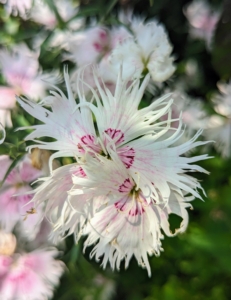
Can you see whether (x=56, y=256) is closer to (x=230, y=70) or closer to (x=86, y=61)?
(x=86, y=61)

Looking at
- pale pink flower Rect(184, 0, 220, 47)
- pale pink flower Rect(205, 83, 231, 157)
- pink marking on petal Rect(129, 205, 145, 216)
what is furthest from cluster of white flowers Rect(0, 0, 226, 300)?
pale pink flower Rect(184, 0, 220, 47)

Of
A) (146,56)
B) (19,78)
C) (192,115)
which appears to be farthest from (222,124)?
(19,78)

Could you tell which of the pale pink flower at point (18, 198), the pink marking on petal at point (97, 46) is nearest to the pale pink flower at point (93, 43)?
the pink marking on petal at point (97, 46)

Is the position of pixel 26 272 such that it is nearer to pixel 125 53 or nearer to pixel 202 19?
pixel 125 53

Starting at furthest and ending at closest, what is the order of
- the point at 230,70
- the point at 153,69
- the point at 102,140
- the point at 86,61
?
the point at 230,70
the point at 86,61
the point at 153,69
the point at 102,140

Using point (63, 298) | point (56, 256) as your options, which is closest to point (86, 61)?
point (56, 256)
